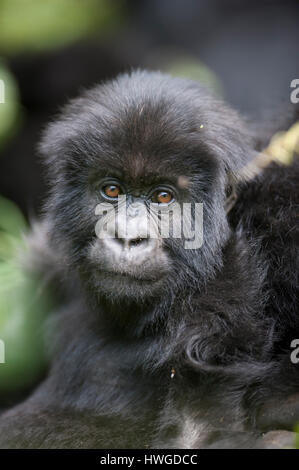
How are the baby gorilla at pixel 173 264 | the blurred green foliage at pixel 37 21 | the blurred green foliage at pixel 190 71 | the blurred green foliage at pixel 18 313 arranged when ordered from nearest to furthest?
the baby gorilla at pixel 173 264, the blurred green foliage at pixel 18 313, the blurred green foliage at pixel 37 21, the blurred green foliage at pixel 190 71

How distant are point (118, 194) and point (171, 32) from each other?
4.71 meters

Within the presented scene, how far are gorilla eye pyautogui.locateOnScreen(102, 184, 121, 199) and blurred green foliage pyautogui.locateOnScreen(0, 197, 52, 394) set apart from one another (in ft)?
3.86

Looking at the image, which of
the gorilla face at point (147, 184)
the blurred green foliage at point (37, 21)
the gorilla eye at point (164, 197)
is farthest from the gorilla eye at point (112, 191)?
the blurred green foliage at point (37, 21)

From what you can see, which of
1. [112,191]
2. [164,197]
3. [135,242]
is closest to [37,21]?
[112,191]

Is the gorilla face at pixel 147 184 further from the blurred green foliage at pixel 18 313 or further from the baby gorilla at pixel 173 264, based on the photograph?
the blurred green foliage at pixel 18 313

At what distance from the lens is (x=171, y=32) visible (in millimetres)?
7469

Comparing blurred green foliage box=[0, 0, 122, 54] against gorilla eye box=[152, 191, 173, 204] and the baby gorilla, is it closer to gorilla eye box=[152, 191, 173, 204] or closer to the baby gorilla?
the baby gorilla

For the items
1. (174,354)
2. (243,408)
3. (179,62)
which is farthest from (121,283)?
(179,62)

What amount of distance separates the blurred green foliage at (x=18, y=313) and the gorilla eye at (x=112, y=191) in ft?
3.86

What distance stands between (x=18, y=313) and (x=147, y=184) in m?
1.64

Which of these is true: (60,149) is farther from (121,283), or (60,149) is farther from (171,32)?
(171,32)

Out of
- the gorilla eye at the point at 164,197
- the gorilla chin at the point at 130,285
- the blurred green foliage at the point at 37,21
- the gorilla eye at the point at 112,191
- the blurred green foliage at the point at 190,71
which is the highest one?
the blurred green foliage at the point at 190,71

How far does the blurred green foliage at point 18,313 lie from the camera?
4262mm

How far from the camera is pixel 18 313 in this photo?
437 centimetres
